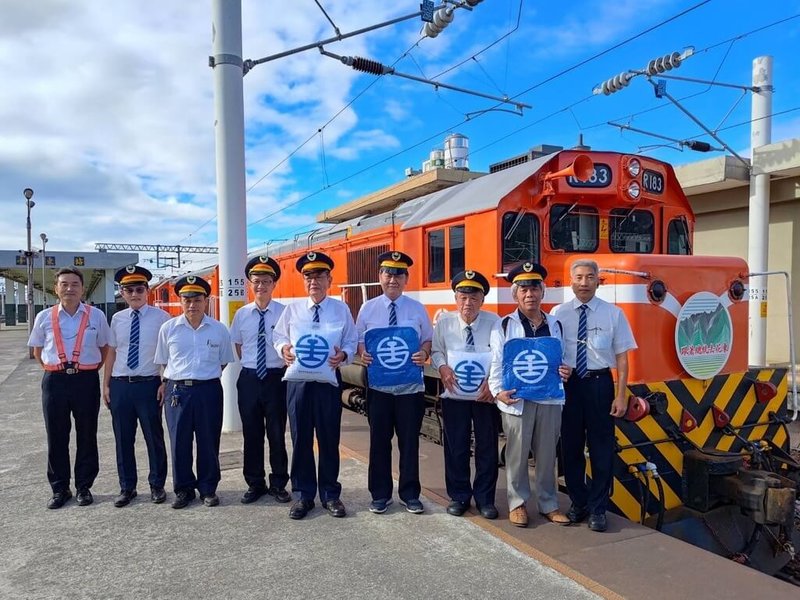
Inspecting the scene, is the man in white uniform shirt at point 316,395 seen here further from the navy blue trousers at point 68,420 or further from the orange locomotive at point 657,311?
the orange locomotive at point 657,311

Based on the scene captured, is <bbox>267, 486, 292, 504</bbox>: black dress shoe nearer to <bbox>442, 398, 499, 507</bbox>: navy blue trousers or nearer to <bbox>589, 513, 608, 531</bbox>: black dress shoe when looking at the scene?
<bbox>442, 398, 499, 507</bbox>: navy blue trousers

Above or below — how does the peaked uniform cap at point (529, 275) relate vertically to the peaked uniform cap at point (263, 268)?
below

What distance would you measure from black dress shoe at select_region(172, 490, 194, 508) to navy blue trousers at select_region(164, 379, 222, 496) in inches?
1.0

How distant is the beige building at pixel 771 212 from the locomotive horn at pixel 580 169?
9.87m

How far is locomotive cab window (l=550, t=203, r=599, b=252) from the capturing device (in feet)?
19.3

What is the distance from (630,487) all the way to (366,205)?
57.3 ft

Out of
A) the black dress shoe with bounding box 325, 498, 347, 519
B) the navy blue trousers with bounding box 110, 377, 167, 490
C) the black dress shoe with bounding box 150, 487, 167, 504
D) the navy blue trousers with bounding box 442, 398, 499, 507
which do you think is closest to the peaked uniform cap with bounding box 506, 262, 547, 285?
the navy blue trousers with bounding box 442, 398, 499, 507

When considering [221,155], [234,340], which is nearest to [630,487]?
[234,340]

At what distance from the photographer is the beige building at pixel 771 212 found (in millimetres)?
13148

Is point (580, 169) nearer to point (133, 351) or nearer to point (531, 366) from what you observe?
point (531, 366)

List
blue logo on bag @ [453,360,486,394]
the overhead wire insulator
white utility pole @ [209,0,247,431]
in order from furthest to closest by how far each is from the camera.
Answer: the overhead wire insulator
white utility pole @ [209,0,247,431]
blue logo on bag @ [453,360,486,394]

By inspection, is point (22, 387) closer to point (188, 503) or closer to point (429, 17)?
point (188, 503)

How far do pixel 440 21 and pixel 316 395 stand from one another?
19.2ft

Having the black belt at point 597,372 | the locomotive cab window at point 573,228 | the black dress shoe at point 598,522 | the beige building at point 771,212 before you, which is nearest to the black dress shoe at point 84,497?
the black dress shoe at point 598,522
